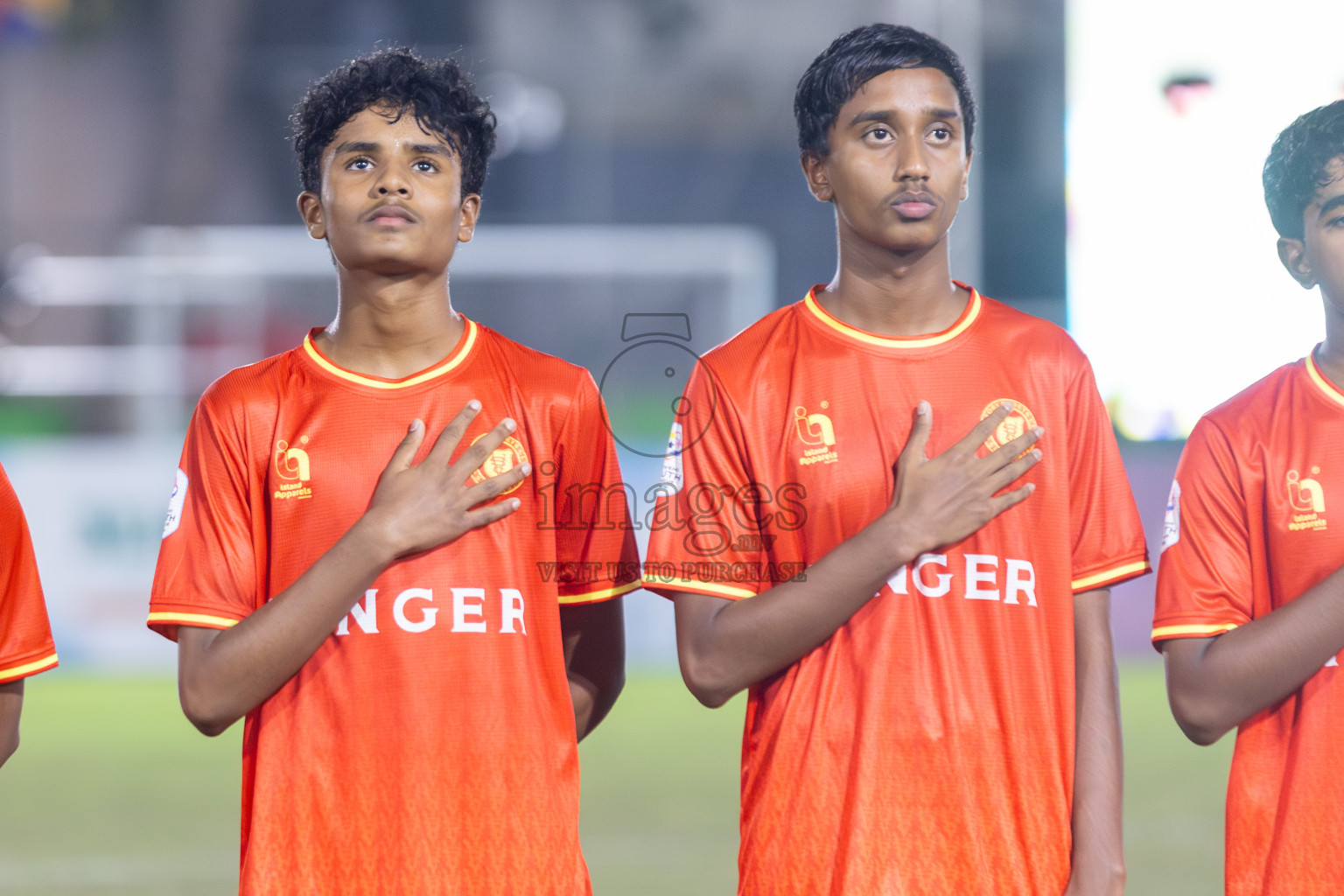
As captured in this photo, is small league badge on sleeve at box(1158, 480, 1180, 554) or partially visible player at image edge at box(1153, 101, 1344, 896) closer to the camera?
partially visible player at image edge at box(1153, 101, 1344, 896)

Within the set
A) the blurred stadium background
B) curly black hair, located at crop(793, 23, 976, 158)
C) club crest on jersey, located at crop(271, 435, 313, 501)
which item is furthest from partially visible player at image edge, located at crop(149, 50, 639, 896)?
the blurred stadium background

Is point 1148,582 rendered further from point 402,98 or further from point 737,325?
point 402,98

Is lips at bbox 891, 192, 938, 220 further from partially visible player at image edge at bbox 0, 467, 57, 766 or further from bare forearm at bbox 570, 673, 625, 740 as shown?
partially visible player at image edge at bbox 0, 467, 57, 766

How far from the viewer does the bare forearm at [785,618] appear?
213 cm

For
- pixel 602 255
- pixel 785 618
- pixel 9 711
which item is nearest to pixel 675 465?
pixel 785 618

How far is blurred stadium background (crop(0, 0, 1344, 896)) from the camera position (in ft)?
23.2

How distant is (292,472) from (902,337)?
0.96 meters

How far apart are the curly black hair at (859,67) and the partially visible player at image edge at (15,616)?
55.2 inches

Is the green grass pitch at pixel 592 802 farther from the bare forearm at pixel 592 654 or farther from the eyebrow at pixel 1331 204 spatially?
the eyebrow at pixel 1331 204

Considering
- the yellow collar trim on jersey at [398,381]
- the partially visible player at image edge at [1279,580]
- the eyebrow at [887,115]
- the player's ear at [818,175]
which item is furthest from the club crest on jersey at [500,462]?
the partially visible player at image edge at [1279,580]

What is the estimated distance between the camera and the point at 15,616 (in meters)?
2.47

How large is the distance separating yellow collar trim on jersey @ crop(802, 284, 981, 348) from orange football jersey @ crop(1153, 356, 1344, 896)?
1.35 ft

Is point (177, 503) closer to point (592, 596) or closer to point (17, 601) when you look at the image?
point (17, 601)

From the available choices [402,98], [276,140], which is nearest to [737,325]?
[276,140]
